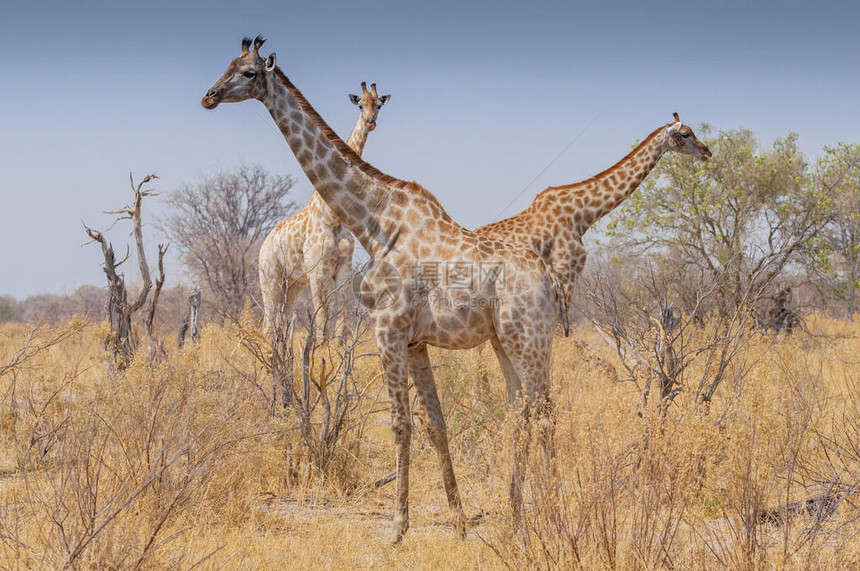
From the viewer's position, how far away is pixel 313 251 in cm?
882

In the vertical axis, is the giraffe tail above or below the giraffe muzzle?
below

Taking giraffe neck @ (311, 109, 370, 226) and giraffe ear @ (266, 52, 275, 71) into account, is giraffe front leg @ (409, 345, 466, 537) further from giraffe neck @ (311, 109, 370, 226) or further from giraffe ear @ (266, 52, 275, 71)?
giraffe neck @ (311, 109, 370, 226)

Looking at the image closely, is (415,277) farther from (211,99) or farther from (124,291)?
(124,291)

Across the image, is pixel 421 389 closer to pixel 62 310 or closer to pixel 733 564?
pixel 733 564

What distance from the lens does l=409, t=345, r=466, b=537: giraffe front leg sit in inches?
195

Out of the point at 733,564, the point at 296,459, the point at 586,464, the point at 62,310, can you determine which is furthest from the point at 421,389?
the point at 62,310

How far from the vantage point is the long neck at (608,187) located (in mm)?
7258

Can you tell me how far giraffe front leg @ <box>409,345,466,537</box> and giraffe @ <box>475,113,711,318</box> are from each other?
202 centimetres

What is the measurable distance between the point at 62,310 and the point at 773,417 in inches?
983

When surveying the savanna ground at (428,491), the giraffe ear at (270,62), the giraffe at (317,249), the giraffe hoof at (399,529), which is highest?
the giraffe ear at (270,62)

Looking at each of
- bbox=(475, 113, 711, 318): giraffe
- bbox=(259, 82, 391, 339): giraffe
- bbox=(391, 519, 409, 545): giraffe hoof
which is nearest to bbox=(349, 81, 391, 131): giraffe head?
bbox=(259, 82, 391, 339): giraffe

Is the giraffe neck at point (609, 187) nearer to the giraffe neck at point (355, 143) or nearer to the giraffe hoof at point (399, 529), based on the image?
the giraffe neck at point (355, 143)
